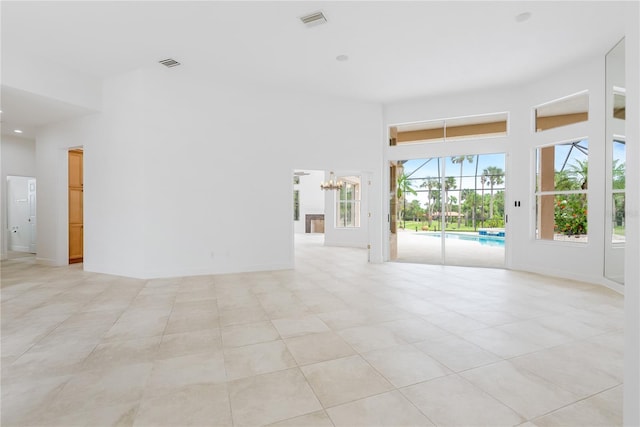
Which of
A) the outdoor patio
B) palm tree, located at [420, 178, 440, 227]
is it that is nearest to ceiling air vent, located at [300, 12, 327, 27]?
palm tree, located at [420, 178, 440, 227]

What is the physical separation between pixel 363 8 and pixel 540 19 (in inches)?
93.0

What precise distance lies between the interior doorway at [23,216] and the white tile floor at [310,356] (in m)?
4.84

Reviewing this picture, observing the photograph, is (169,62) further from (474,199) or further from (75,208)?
(474,199)

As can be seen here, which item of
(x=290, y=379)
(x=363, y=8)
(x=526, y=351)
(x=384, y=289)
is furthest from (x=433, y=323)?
(x=363, y=8)

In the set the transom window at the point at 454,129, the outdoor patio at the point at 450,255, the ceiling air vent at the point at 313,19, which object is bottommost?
the outdoor patio at the point at 450,255

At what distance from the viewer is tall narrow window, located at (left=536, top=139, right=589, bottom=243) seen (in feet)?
17.4

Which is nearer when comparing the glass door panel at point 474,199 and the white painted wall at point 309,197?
the glass door panel at point 474,199

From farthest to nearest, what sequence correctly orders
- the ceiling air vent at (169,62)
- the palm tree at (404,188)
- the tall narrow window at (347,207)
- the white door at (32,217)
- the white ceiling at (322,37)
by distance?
the tall narrow window at (347,207) < the white door at (32,217) < the palm tree at (404,188) < the ceiling air vent at (169,62) < the white ceiling at (322,37)

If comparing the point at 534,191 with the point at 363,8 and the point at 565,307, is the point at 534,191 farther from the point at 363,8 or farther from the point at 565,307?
the point at 363,8

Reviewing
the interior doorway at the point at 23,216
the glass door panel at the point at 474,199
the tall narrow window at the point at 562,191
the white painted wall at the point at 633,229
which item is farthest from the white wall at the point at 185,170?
the white painted wall at the point at 633,229

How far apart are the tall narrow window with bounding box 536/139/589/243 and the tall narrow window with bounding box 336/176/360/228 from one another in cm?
548

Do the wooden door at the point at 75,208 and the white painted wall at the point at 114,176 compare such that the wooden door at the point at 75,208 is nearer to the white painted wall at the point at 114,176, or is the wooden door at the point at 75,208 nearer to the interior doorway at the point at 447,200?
the white painted wall at the point at 114,176

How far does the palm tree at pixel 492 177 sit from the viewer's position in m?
6.75

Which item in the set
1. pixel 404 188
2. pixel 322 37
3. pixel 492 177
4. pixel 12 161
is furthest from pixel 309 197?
pixel 322 37
